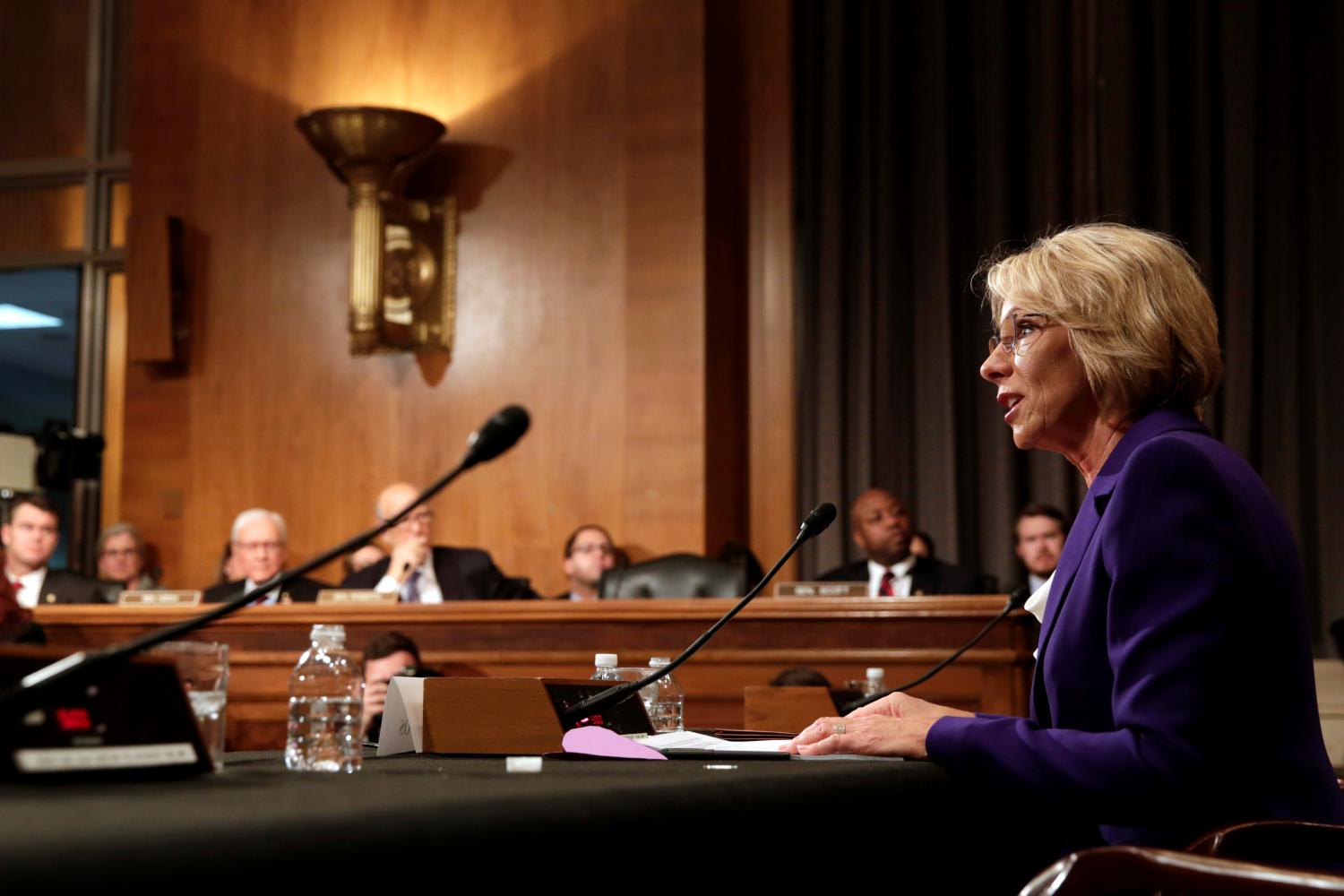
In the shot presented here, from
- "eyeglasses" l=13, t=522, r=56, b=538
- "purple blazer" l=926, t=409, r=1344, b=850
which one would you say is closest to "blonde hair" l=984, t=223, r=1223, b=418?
"purple blazer" l=926, t=409, r=1344, b=850

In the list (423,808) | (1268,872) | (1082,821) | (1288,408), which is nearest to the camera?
(423,808)

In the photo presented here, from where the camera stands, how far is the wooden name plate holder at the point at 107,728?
1.13 meters

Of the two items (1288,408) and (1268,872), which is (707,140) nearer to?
(1288,408)

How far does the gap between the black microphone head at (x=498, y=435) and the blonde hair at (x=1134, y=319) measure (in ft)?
2.43

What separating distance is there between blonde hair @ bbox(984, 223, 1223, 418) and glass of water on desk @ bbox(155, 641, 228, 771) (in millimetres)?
1065

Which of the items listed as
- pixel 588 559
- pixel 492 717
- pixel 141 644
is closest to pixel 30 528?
pixel 588 559

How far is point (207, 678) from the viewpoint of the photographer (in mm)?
1606

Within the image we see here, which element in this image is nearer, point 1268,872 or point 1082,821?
point 1268,872

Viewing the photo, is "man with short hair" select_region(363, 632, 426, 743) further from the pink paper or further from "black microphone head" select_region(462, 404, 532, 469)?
"black microphone head" select_region(462, 404, 532, 469)

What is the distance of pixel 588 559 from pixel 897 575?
4.40ft

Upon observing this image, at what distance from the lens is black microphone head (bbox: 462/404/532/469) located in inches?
59.3

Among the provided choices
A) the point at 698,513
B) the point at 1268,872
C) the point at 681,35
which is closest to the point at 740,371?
the point at 698,513

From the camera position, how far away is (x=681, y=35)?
7551 millimetres

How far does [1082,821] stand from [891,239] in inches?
235
